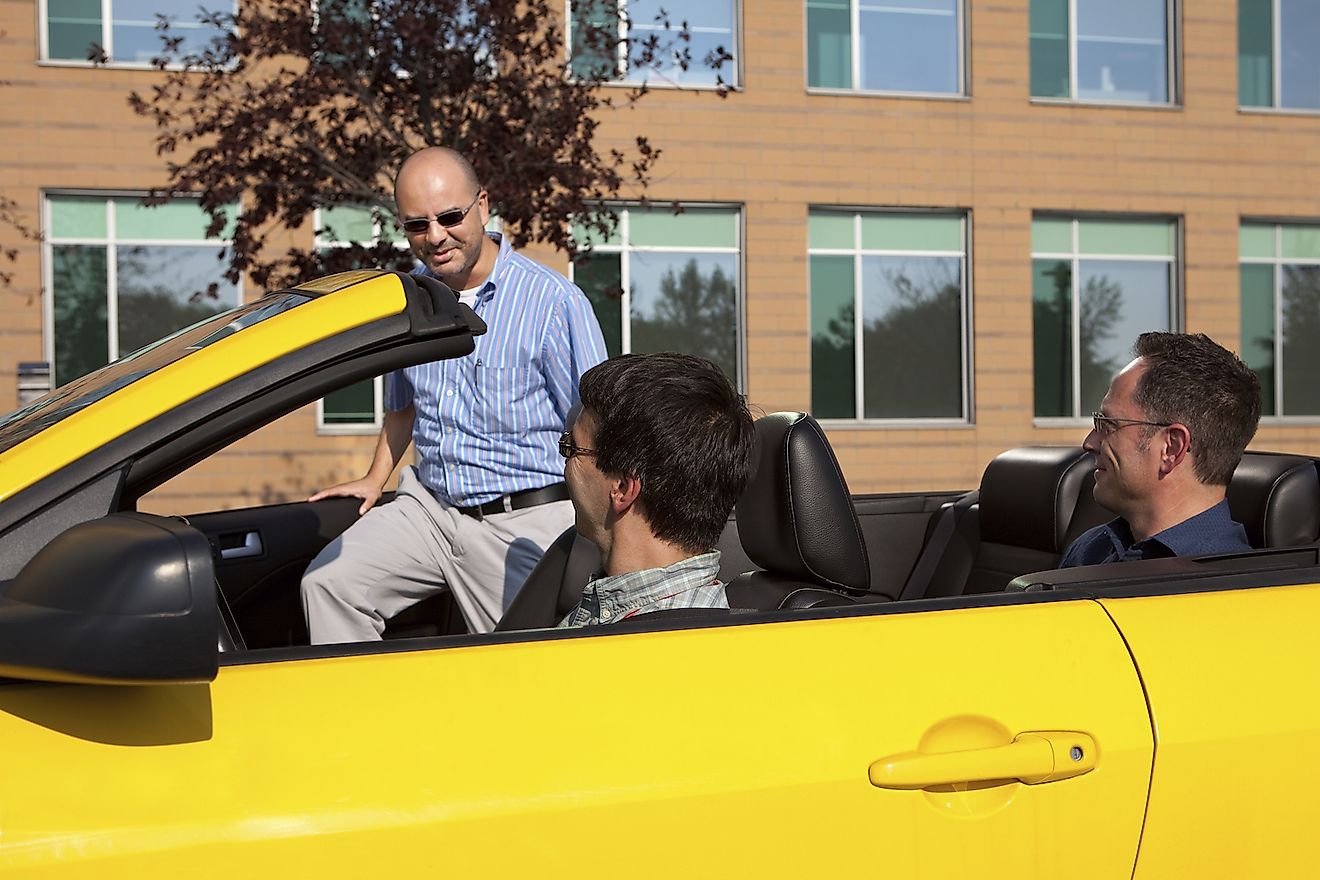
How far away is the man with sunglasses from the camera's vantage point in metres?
3.10

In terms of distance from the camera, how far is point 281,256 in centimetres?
1220

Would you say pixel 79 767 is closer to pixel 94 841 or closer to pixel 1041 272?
pixel 94 841

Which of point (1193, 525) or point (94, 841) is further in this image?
point (1193, 525)

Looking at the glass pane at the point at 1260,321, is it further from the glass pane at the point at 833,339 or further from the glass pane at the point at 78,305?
the glass pane at the point at 78,305

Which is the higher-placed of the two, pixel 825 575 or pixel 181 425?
pixel 181 425

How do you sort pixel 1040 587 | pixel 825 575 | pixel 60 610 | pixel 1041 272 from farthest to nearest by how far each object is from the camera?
pixel 1041 272, pixel 825 575, pixel 1040 587, pixel 60 610

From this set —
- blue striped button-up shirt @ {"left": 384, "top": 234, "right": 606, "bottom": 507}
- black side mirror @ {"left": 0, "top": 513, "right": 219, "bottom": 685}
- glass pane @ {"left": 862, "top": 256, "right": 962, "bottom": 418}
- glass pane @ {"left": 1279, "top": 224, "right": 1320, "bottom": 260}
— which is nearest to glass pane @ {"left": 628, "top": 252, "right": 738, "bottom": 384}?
glass pane @ {"left": 862, "top": 256, "right": 962, "bottom": 418}

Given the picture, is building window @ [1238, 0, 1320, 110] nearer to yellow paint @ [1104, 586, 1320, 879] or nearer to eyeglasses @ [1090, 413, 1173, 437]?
eyeglasses @ [1090, 413, 1173, 437]

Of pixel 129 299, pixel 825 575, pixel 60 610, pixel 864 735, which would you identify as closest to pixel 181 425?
pixel 60 610

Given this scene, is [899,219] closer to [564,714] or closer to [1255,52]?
[1255,52]

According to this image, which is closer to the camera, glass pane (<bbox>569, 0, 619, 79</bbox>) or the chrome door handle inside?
the chrome door handle inside

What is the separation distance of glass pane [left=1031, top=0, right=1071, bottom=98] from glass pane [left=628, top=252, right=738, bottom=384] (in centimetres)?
392

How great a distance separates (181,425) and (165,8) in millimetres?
12201

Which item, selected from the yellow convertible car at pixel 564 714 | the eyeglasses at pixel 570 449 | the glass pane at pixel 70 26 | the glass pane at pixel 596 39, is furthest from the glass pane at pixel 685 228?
the yellow convertible car at pixel 564 714
